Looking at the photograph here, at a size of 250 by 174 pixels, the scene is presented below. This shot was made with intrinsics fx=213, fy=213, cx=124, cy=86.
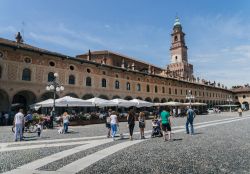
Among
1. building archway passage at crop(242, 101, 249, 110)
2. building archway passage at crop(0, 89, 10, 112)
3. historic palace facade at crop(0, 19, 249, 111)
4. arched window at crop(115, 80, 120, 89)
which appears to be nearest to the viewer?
historic palace facade at crop(0, 19, 249, 111)

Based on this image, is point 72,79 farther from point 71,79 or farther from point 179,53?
point 179,53

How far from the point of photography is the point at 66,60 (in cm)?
2723

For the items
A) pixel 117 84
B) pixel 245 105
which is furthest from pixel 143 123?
pixel 245 105

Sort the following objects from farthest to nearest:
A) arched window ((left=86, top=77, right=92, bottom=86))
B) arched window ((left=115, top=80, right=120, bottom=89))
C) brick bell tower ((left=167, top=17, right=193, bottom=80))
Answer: brick bell tower ((left=167, top=17, right=193, bottom=80)) → arched window ((left=115, top=80, right=120, bottom=89)) → arched window ((left=86, top=77, right=92, bottom=86))

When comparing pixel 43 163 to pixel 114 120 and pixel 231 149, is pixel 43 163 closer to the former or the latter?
pixel 114 120

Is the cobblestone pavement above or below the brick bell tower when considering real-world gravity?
below

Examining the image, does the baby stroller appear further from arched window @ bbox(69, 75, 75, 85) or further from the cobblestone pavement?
arched window @ bbox(69, 75, 75, 85)

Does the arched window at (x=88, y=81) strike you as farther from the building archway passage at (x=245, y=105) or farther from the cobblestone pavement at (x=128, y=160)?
Result: the building archway passage at (x=245, y=105)

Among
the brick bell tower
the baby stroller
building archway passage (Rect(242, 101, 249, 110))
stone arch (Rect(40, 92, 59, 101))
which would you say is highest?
the brick bell tower

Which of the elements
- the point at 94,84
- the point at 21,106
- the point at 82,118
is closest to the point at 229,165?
the point at 82,118

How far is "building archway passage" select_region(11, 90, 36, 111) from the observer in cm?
2410

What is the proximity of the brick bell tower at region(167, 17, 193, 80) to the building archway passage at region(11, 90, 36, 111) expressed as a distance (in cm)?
5956

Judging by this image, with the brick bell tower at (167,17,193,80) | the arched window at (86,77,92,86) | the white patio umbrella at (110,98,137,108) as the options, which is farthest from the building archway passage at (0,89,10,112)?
the brick bell tower at (167,17,193,80)

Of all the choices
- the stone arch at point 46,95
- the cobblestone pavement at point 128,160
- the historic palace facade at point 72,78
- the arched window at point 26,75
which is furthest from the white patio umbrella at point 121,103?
the cobblestone pavement at point 128,160
